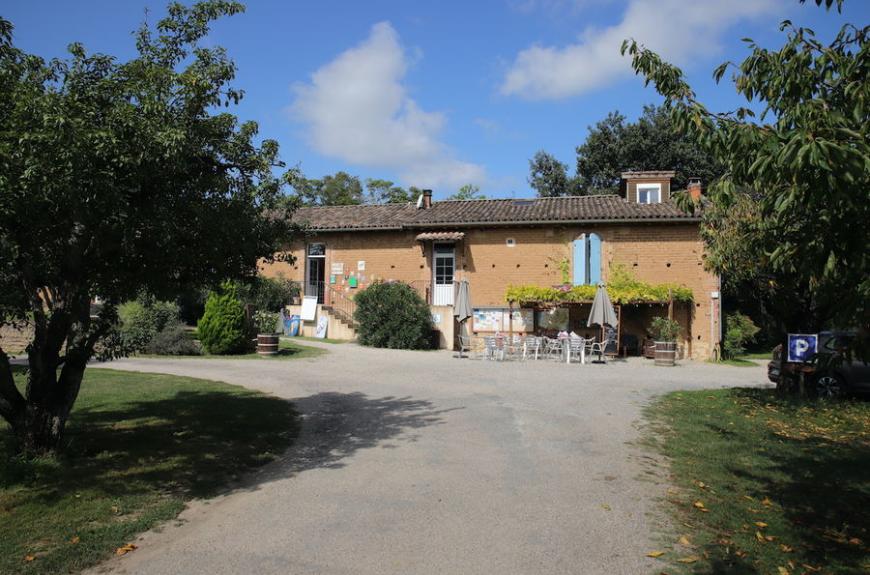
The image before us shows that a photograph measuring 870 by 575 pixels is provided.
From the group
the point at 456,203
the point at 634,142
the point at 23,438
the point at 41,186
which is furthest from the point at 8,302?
the point at 634,142

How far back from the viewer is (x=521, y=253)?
21.6m

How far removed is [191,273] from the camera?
21.8 ft

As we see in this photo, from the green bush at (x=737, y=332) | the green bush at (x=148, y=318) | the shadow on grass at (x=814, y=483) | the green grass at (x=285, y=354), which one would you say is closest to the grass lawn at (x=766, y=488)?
the shadow on grass at (x=814, y=483)

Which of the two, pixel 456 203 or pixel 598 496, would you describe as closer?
pixel 598 496

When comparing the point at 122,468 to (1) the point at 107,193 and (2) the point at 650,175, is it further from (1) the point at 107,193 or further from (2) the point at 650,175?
(2) the point at 650,175

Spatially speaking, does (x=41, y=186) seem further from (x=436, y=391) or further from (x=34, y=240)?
(x=436, y=391)

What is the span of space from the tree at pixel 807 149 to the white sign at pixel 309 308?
20.1 meters

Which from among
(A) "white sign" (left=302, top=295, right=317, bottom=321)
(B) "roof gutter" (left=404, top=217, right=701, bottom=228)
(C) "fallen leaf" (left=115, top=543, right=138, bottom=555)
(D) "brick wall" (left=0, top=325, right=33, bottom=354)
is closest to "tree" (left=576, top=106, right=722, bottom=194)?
(B) "roof gutter" (left=404, top=217, right=701, bottom=228)

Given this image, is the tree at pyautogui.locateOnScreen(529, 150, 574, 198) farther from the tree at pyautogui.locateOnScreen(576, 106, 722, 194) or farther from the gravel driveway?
the gravel driveway

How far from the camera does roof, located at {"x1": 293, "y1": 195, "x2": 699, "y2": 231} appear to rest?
67.4ft

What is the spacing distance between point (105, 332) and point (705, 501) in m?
6.19

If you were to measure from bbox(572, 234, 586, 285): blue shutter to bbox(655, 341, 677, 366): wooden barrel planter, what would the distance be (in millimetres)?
4194

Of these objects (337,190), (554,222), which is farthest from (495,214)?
(337,190)

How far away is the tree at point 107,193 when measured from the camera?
4.55m
